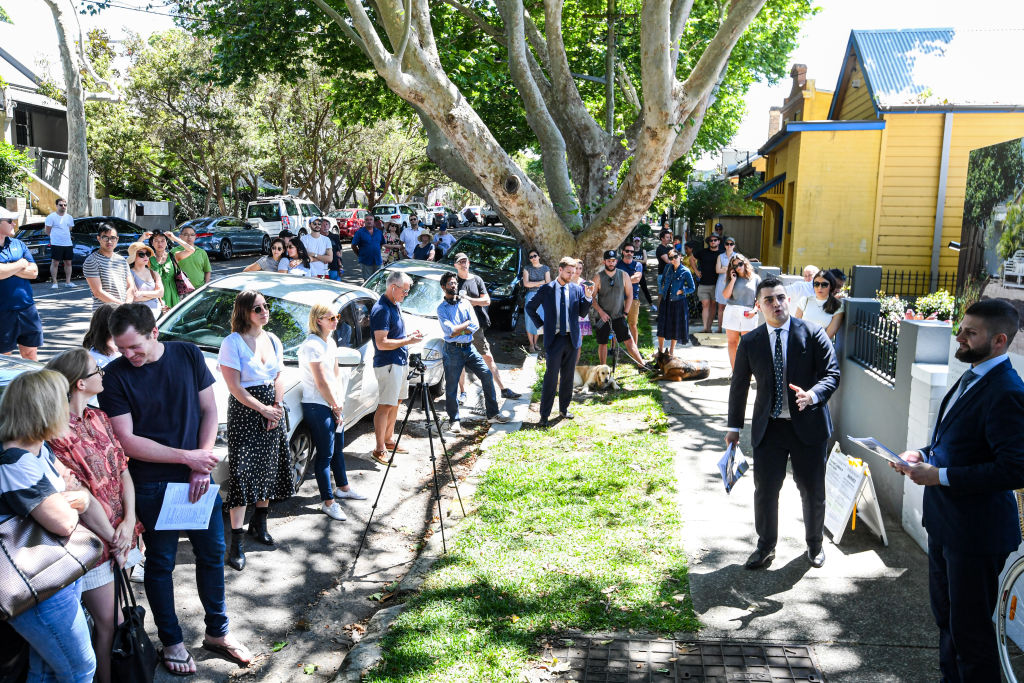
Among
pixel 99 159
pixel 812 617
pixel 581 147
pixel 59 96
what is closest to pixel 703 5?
pixel 581 147

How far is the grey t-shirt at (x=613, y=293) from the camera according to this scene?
11.5m

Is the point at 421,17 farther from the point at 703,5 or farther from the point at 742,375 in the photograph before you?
the point at 703,5

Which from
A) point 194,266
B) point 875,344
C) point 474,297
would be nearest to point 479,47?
A: point 474,297

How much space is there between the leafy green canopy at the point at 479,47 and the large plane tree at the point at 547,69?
0.04 meters

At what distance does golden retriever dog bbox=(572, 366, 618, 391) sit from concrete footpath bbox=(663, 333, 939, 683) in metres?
3.69

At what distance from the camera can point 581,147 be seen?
15.8 m

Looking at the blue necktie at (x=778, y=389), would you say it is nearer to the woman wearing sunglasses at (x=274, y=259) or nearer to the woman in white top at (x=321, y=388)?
the woman in white top at (x=321, y=388)

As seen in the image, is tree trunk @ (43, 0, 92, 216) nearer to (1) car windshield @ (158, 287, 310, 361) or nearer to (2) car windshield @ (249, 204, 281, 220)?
(2) car windshield @ (249, 204, 281, 220)

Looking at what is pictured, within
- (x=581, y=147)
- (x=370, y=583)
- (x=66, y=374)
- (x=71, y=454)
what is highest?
(x=581, y=147)

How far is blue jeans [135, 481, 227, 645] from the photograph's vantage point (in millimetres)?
4438

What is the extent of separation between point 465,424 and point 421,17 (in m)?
5.58

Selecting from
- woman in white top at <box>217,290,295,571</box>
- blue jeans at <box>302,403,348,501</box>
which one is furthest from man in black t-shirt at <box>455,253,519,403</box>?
woman in white top at <box>217,290,295,571</box>

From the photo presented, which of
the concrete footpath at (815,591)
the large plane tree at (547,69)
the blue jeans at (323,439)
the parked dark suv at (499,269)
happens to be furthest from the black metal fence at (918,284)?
the blue jeans at (323,439)

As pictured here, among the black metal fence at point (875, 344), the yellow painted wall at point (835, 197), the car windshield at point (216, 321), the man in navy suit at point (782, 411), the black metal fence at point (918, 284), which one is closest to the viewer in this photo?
the man in navy suit at point (782, 411)
